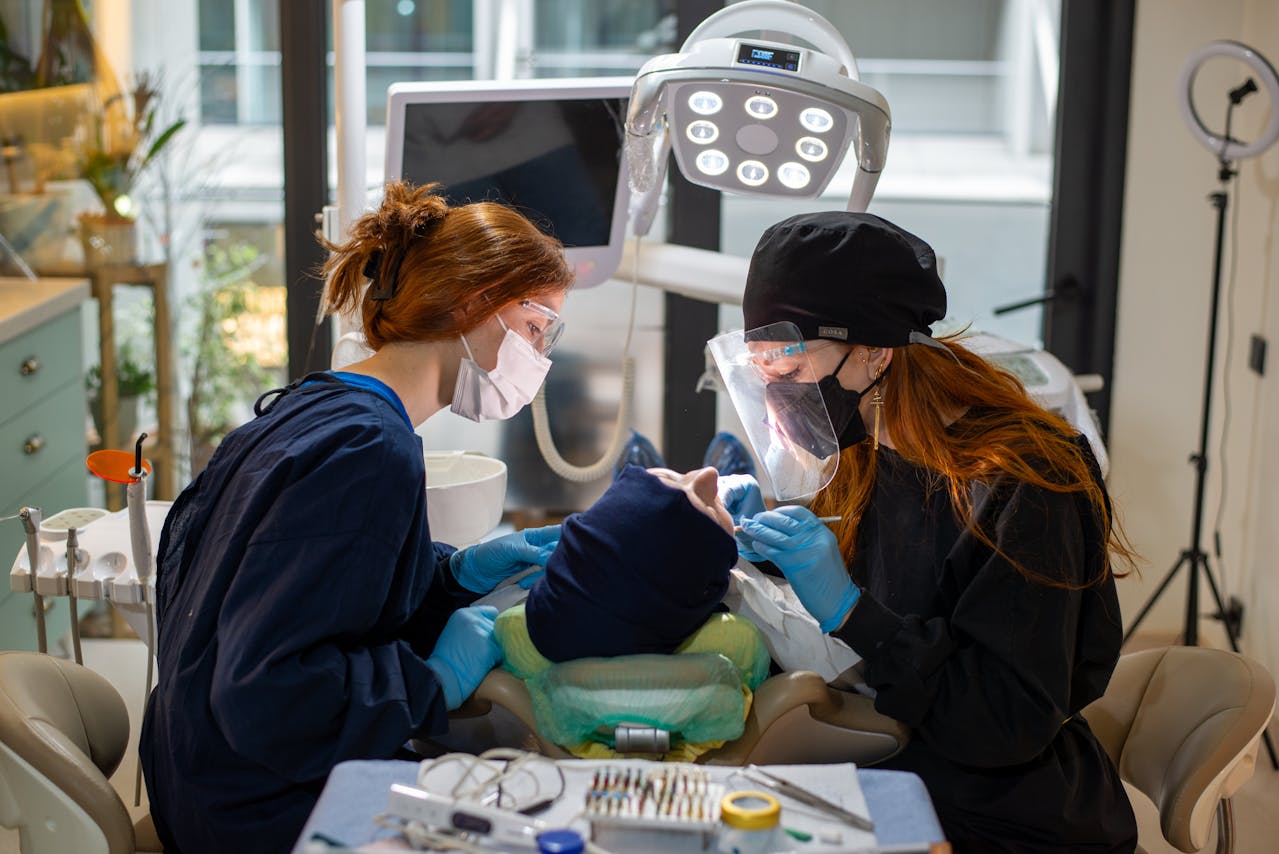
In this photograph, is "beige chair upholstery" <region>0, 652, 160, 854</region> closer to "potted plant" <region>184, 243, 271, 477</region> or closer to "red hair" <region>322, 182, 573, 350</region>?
"red hair" <region>322, 182, 573, 350</region>

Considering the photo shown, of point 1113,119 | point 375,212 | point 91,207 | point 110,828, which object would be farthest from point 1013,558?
point 91,207

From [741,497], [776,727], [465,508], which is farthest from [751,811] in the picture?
[465,508]

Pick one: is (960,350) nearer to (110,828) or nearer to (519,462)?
(110,828)

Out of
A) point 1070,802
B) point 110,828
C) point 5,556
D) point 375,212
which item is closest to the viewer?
point 110,828

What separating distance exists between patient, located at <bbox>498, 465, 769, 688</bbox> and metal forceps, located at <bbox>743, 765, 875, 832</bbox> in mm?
265

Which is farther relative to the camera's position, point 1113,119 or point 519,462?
point 519,462

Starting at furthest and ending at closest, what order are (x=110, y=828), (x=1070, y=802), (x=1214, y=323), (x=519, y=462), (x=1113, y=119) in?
(x=519, y=462)
(x=1113, y=119)
(x=1214, y=323)
(x=1070, y=802)
(x=110, y=828)

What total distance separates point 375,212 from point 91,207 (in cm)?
194

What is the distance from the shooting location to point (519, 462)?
11.6 feet

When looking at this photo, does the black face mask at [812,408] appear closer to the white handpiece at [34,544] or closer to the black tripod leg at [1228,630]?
the white handpiece at [34,544]

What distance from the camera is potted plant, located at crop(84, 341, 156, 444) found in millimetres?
3488

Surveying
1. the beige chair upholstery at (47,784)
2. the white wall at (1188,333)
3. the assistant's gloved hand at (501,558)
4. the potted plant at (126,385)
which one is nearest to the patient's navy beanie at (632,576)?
the assistant's gloved hand at (501,558)

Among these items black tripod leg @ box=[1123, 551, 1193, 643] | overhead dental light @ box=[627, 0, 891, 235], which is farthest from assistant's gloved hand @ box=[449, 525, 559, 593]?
black tripod leg @ box=[1123, 551, 1193, 643]

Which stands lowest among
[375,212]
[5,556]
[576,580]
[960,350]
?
[5,556]
